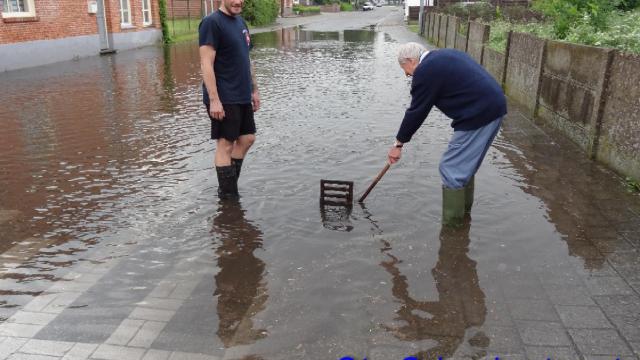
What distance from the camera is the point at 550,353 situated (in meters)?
3.00

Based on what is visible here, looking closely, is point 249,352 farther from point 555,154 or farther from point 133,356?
point 555,154

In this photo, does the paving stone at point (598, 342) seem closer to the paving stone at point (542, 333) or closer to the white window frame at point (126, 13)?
the paving stone at point (542, 333)

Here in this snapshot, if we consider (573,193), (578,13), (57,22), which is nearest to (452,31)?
(578,13)

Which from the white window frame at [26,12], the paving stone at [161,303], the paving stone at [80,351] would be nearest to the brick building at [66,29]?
the white window frame at [26,12]

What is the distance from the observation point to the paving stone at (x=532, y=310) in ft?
11.0

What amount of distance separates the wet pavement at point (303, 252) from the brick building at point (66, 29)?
8.32m

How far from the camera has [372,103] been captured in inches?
417

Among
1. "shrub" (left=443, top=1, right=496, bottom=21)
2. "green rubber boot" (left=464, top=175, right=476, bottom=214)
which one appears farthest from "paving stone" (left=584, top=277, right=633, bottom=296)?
"shrub" (left=443, top=1, right=496, bottom=21)

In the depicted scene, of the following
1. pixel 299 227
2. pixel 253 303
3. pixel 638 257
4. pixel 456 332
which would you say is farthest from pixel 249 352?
pixel 638 257

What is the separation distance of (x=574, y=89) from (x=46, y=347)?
276 inches

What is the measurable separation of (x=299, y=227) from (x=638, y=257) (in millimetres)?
2690

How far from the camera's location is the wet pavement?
317cm

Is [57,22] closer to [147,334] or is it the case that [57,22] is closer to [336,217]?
[336,217]

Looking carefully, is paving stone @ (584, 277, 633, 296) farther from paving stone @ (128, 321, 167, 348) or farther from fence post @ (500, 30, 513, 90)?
fence post @ (500, 30, 513, 90)
